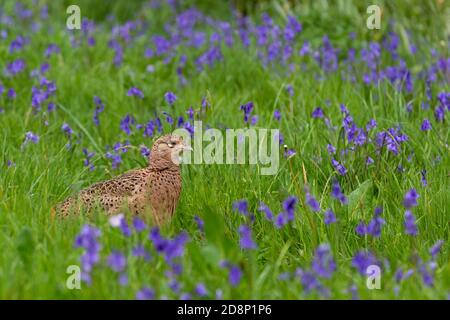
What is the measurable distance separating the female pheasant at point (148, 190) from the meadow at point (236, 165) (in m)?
0.16

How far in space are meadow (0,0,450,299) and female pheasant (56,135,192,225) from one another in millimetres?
161

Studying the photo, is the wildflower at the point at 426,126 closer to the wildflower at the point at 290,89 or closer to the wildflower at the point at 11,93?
the wildflower at the point at 290,89

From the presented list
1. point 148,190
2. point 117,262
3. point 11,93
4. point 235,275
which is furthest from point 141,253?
point 11,93

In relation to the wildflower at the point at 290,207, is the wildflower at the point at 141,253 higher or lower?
lower

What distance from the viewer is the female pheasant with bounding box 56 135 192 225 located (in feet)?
14.0

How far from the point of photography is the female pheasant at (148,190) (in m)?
4.26

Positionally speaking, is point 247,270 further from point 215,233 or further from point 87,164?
point 87,164

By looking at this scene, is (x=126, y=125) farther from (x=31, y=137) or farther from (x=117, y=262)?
(x=117, y=262)

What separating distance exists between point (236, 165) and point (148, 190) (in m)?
0.66

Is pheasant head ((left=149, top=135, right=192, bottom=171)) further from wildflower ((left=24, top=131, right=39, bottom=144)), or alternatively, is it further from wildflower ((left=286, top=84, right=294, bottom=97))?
wildflower ((left=286, top=84, right=294, bottom=97))

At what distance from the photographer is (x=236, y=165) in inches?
189

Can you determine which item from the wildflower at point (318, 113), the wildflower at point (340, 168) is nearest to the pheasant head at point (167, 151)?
the wildflower at point (340, 168)

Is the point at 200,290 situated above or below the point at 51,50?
below
